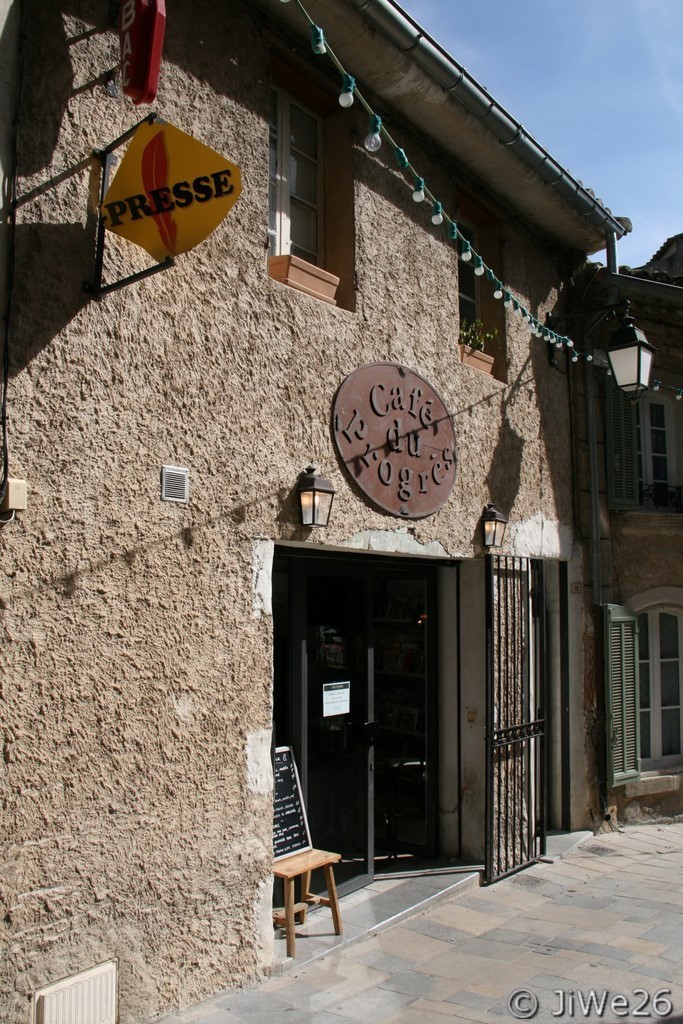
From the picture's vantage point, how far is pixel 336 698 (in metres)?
5.91

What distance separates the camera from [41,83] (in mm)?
3824

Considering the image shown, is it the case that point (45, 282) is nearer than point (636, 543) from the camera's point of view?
Yes

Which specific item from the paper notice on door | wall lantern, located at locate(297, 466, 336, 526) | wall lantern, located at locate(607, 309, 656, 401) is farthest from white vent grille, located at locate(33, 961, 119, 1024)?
wall lantern, located at locate(607, 309, 656, 401)

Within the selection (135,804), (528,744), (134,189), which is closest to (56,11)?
(134,189)

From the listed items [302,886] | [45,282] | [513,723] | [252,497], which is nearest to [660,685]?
[513,723]

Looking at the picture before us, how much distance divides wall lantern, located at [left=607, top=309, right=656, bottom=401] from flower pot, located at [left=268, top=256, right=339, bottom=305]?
3.32m

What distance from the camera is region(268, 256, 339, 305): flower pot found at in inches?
204

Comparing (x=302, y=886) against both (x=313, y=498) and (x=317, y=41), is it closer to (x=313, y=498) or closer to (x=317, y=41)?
(x=313, y=498)

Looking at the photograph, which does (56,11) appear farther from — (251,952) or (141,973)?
(251,952)

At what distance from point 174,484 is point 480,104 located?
13.2ft

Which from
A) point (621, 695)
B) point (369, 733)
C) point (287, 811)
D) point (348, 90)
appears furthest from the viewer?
point (621, 695)

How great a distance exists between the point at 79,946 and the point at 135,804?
24.7 inches

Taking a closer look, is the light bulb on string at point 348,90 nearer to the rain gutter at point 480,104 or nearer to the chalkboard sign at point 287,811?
the rain gutter at point 480,104

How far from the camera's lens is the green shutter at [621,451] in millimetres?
8359
